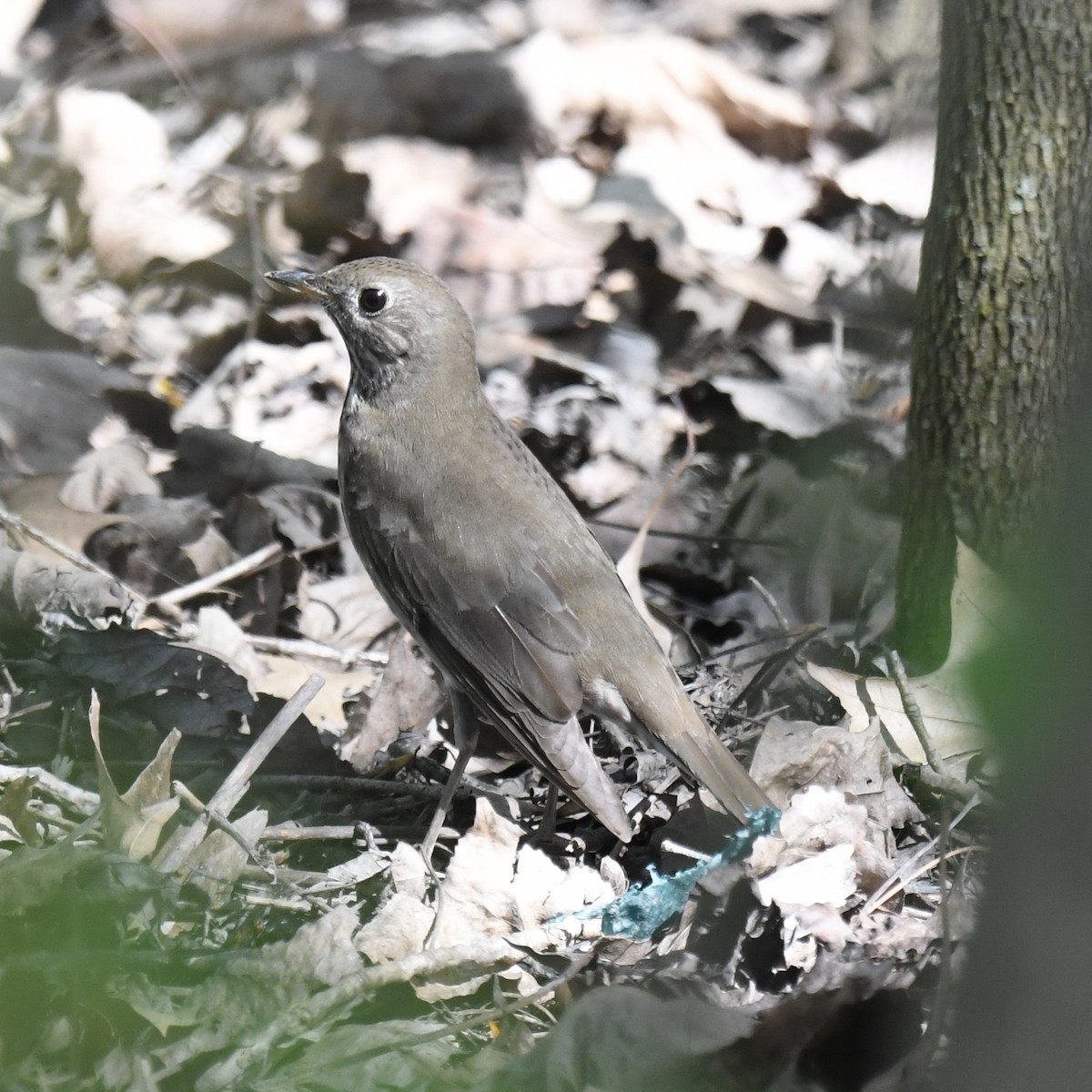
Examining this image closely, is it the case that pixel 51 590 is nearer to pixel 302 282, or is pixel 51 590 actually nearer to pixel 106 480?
pixel 106 480

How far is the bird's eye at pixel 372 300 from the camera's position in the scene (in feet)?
17.2

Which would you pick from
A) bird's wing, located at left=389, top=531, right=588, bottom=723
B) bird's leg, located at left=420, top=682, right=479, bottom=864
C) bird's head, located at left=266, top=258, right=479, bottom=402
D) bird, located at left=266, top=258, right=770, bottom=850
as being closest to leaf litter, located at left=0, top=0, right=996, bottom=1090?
bird's leg, located at left=420, top=682, right=479, bottom=864

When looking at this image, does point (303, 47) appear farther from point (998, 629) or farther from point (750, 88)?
point (998, 629)

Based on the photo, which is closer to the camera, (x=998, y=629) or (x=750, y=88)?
(x=998, y=629)

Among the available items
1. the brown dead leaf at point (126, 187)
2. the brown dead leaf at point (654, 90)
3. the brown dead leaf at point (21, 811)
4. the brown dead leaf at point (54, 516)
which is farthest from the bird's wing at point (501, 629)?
the brown dead leaf at point (654, 90)

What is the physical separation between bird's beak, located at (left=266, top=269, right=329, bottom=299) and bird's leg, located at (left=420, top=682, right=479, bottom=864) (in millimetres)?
1545

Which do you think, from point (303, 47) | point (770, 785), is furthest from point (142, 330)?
point (770, 785)

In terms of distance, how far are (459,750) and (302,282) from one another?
177 cm

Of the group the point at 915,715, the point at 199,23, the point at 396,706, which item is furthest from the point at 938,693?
the point at 199,23

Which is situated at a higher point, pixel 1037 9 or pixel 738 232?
pixel 1037 9

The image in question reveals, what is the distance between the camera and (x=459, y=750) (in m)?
4.88

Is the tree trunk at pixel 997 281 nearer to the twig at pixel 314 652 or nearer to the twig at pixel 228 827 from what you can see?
the twig at pixel 314 652

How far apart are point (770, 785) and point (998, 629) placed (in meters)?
2.84

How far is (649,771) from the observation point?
495 centimetres
